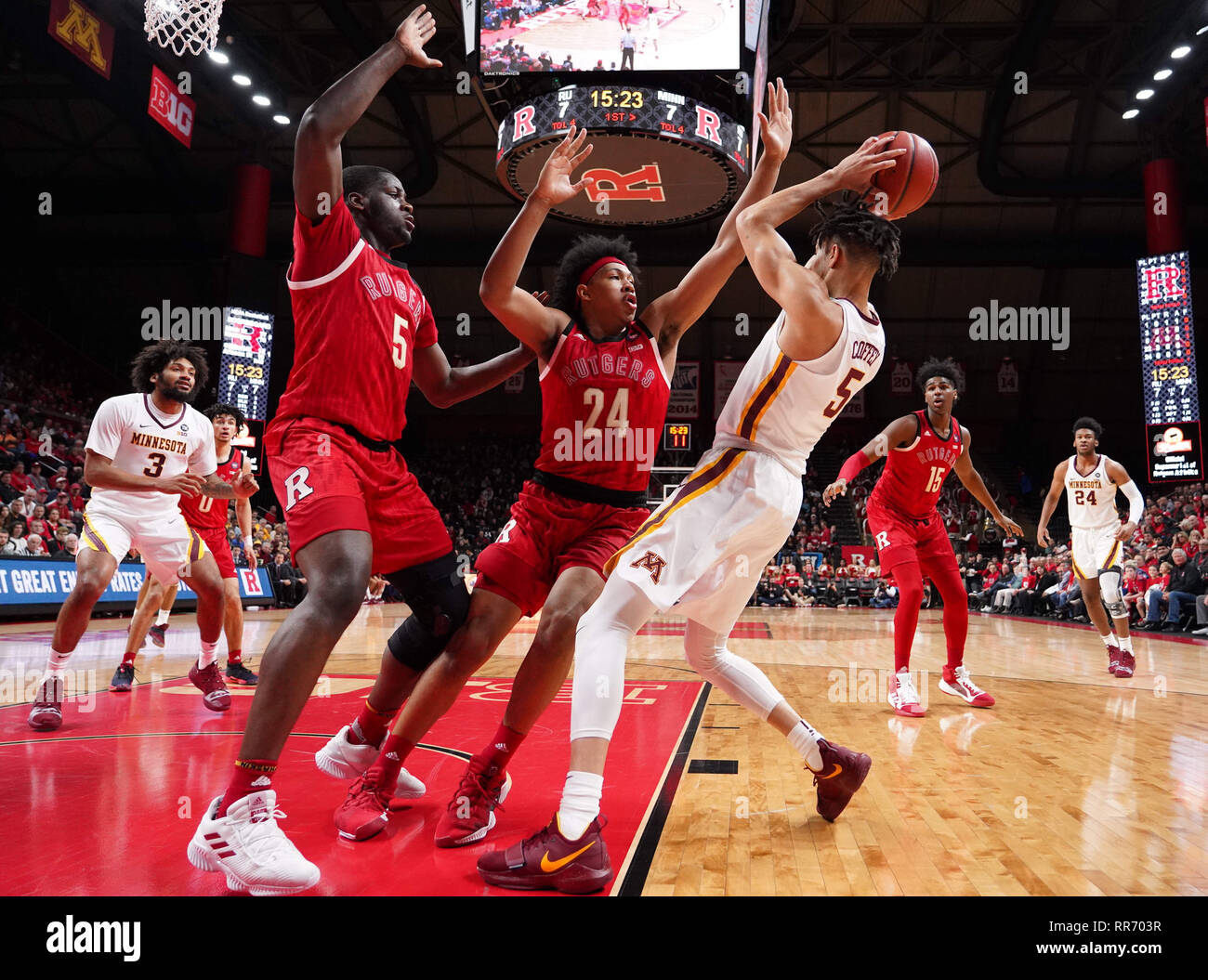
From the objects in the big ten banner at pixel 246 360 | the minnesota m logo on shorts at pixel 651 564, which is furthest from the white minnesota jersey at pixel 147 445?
the big ten banner at pixel 246 360

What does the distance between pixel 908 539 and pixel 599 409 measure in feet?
10.8

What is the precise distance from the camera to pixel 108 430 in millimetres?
4758

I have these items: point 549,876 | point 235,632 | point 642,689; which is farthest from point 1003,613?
point 549,876

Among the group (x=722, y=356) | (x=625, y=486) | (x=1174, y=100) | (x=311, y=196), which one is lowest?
(x=625, y=486)

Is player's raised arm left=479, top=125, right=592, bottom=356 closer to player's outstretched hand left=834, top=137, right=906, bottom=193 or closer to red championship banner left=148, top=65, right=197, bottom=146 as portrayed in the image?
player's outstretched hand left=834, top=137, right=906, bottom=193

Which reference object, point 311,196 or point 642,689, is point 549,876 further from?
point 642,689

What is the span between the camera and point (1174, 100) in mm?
19500

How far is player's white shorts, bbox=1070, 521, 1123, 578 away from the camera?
7.71 meters

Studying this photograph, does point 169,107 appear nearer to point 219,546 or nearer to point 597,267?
point 219,546

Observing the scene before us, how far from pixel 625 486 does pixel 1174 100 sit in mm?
22953

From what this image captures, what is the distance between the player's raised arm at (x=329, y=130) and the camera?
8.13 ft

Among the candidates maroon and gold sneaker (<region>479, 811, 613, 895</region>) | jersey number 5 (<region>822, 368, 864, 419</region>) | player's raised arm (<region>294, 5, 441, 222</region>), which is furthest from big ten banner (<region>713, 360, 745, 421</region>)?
maroon and gold sneaker (<region>479, 811, 613, 895</region>)

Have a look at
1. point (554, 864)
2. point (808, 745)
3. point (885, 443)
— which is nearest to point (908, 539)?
point (885, 443)

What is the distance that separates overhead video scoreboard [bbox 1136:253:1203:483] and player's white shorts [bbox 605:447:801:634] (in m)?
16.9
